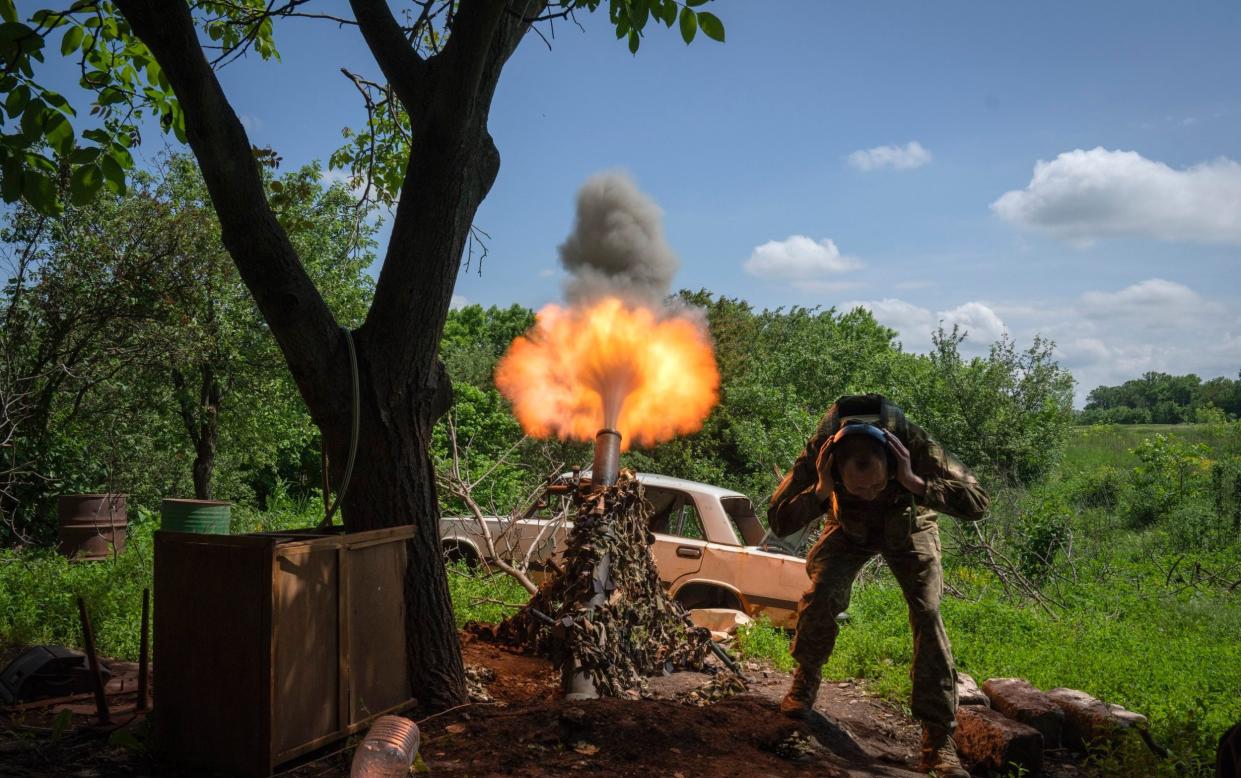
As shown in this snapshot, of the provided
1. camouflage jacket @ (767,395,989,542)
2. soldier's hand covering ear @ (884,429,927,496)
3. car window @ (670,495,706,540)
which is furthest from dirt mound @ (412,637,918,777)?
car window @ (670,495,706,540)

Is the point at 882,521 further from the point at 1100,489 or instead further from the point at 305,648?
the point at 1100,489

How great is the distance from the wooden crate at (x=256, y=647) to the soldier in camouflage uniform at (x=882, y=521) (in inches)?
105

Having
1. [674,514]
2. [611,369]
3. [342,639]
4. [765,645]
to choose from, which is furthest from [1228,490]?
[342,639]

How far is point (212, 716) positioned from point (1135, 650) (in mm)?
7244

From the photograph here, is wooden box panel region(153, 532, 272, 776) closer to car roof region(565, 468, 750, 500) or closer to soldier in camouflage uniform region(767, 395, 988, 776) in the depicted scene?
soldier in camouflage uniform region(767, 395, 988, 776)

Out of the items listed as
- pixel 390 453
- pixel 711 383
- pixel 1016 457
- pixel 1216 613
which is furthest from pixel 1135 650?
pixel 1016 457

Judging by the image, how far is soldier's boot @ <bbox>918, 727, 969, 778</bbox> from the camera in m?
4.62

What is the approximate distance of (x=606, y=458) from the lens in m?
6.73

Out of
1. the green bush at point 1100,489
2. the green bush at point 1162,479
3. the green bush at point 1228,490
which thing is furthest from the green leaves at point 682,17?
the green bush at point 1100,489

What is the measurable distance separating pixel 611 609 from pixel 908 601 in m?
2.07

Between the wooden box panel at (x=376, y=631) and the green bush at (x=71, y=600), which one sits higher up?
the wooden box panel at (x=376, y=631)

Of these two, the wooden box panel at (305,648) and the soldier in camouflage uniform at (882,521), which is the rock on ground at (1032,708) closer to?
the soldier in camouflage uniform at (882,521)

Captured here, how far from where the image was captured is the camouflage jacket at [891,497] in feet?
15.9

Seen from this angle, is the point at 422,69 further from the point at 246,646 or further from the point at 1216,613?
the point at 1216,613
